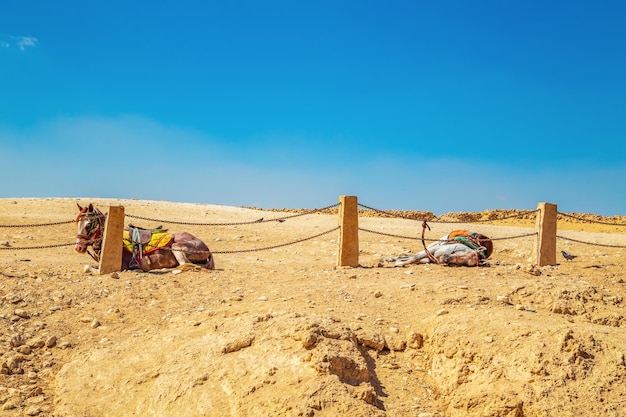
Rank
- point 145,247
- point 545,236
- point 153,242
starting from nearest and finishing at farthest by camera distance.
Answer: point 145,247 → point 153,242 → point 545,236

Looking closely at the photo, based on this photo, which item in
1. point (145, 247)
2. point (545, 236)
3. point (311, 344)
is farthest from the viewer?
point (545, 236)

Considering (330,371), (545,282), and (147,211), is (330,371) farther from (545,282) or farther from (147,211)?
(147,211)

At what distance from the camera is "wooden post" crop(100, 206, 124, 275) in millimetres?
9906

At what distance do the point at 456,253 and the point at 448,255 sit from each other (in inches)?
6.2

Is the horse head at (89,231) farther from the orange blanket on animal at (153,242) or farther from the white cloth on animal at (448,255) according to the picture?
the white cloth on animal at (448,255)

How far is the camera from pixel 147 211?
76.9 ft

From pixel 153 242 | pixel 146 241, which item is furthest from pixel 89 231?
pixel 153 242

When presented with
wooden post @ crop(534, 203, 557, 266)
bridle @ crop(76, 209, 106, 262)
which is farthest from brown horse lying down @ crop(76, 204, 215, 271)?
wooden post @ crop(534, 203, 557, 266)

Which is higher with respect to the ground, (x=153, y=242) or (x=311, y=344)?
(x=153, y=242)

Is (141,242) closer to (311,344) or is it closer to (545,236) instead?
(311,344)

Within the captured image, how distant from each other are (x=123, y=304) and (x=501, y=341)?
5353 millimetres

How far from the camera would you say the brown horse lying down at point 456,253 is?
10.6 m

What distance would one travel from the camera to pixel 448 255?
422 inches

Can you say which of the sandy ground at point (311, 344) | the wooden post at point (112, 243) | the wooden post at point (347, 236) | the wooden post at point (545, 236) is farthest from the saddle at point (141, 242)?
the wooden post at point (545, 236)
